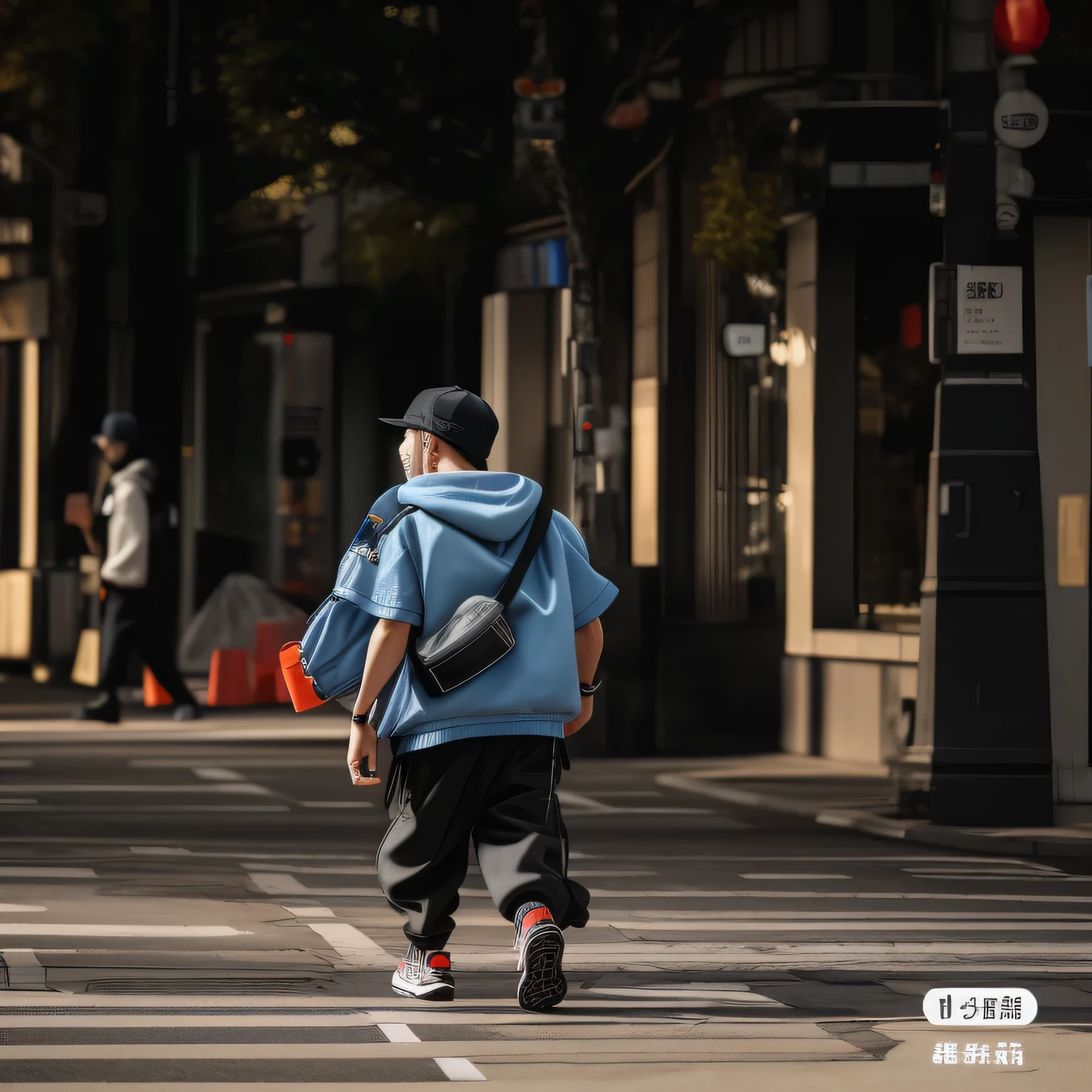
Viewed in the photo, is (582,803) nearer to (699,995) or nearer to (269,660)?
(699,995)

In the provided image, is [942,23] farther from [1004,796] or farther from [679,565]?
[679,565]

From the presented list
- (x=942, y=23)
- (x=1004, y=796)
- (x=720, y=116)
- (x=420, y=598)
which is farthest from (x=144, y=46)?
(x=420, y=598)

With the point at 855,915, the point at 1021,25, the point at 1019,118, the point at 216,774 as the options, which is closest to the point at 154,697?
the point at 216,774

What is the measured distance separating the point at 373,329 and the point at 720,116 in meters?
5.63

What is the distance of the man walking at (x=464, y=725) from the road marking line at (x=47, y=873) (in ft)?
10.1

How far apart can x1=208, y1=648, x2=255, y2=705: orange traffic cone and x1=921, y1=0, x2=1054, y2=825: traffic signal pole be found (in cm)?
837

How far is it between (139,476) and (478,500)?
1087 centimetres

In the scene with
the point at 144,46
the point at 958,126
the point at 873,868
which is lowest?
the point at 873,868

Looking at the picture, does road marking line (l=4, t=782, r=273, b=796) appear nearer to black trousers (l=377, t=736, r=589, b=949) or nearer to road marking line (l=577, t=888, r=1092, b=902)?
road marking line (l=577, t=888, r=1092, b=902)

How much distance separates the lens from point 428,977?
6887 mm

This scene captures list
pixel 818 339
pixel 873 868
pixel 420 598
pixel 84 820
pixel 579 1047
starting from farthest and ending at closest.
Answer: pixel 818 339, pixel 84 820, pixel 873 868, pixel 420 598, pixel 579 1047

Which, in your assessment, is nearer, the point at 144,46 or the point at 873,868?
the point at 873,868

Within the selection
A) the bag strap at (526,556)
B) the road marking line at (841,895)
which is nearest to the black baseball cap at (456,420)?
the bag strap at (526,556)

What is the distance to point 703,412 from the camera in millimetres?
17094
